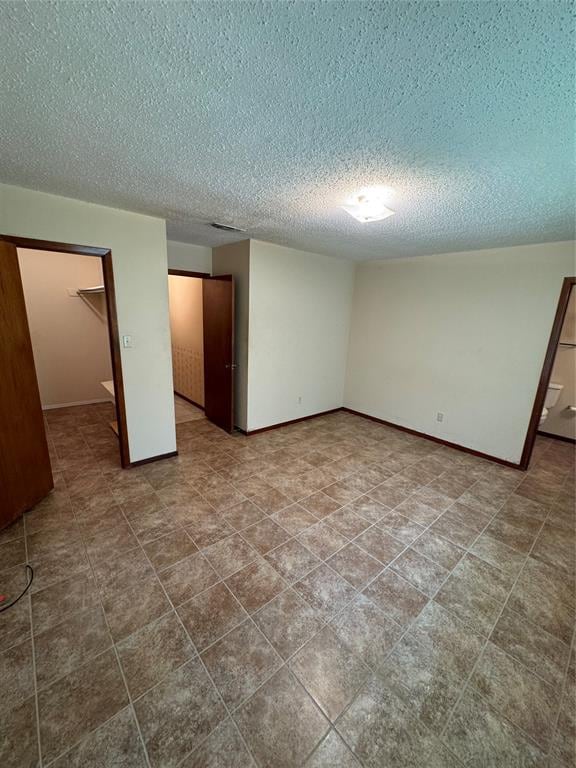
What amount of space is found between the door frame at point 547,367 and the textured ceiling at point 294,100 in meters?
1.21

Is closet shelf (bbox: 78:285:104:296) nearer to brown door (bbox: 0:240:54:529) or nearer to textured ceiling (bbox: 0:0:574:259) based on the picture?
brown door (bbox: 0:240:54:529)

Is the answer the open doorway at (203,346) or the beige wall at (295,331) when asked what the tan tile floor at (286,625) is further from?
the beige wall at (295,331)

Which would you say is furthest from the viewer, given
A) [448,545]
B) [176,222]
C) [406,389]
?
[406,389]

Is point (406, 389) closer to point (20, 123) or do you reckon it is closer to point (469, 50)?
point (469, 50)

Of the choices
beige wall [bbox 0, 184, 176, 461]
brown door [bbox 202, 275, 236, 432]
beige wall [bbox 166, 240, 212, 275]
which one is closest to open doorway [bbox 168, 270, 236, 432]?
brown door [bbox 202, 275, 236, 432]

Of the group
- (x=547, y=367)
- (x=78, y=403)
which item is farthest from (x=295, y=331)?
(x=78, y=403)

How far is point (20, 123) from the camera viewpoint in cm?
132

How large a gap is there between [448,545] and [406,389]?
7.86 feet

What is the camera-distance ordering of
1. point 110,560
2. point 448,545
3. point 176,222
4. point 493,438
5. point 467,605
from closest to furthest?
point 467,605 < point 110,560 < point 448,545 < point 176,222 < point 493,438

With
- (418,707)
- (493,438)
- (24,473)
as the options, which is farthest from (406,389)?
(24,473)

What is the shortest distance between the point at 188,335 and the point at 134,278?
231 centimetres

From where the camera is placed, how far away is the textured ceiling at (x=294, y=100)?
32.1 inches

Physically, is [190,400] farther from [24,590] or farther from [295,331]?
[24,590]

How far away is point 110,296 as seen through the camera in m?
2.64
